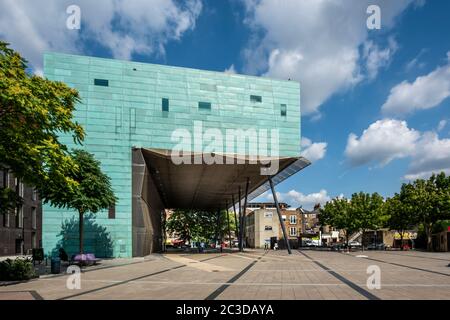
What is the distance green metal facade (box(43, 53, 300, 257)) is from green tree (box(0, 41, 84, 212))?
68.7ft

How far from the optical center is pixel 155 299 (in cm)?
1339

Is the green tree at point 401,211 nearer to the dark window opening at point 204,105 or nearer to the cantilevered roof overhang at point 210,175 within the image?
the cantilevered roof overhang at point 210,175

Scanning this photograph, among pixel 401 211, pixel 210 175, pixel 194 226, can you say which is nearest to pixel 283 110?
pixel 210 175

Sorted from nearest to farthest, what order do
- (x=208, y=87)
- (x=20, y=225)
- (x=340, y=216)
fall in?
1. (x=208, y=87)
2. (x=20, y=225)
3. (x=340, y=216)

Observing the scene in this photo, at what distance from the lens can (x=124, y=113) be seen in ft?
134

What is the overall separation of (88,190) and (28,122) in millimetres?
13093

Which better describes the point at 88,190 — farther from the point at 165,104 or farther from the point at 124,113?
the point at 165,104

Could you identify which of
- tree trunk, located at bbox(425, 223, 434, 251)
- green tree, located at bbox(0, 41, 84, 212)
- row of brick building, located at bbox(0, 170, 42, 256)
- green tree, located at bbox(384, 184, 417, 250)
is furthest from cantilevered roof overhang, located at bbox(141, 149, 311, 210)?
tree trunk, located at bbox(425, 223, 434, 251)

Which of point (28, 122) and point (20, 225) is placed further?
point (20, 225)

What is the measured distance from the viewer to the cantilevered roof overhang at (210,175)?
4506 cm

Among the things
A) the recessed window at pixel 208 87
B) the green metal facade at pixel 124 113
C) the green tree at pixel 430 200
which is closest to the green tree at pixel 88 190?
the green metal facade at pixel 124 113

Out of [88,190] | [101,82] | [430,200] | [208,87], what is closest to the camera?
[88,190]

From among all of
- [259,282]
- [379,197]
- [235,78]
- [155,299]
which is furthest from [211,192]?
[155,299]

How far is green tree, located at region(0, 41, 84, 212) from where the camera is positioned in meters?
16.0
